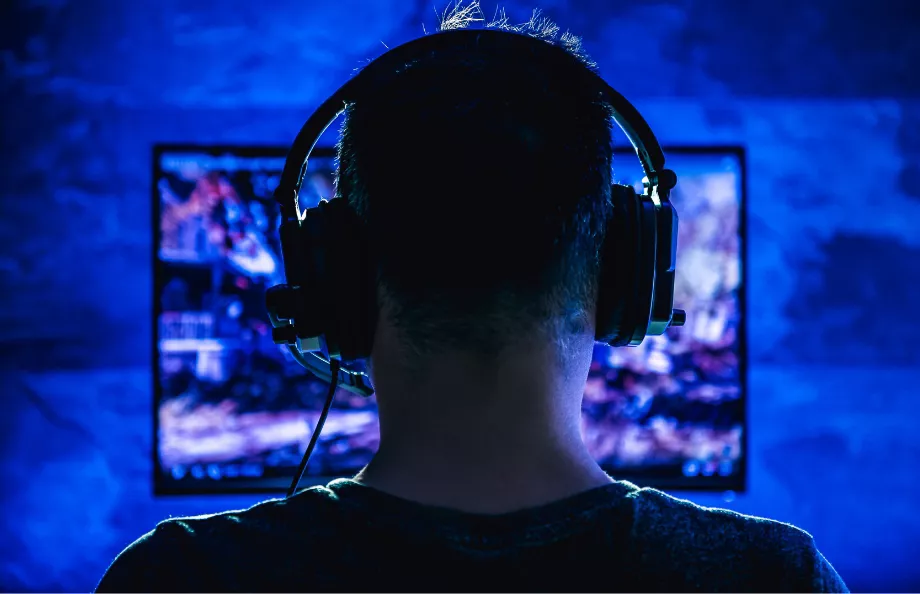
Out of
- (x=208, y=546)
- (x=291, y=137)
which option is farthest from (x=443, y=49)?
(x=291, y=137)

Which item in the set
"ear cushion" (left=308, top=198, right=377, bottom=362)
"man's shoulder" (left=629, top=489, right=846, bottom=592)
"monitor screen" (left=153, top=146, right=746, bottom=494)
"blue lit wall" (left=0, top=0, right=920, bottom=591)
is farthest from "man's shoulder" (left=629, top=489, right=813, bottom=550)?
"blue lit wall" (left=0, top=0, right=920, bottom=591)

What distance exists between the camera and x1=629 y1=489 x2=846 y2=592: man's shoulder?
1.68ft

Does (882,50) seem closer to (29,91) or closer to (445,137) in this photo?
(445,137)

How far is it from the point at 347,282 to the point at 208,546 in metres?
0.25

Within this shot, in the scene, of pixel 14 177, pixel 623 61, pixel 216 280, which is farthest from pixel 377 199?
pixel 14 177

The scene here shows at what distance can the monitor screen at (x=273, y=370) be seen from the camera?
2.27 m

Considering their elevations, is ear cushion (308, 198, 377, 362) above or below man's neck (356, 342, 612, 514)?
above

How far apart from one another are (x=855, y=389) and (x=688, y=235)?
83 centimetres

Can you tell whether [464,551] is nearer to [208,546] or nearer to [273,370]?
[208,546]

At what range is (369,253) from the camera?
0.60 m

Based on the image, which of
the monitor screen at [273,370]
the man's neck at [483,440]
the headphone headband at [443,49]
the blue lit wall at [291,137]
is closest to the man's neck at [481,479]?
the man's neck at [483,440]

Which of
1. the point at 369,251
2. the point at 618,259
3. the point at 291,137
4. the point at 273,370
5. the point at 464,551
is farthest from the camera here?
the point at 291,137

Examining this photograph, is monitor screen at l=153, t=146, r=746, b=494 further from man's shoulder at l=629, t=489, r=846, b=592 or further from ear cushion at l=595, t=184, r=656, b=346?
man's shoulder at l=629, t=489, r=846, b=592

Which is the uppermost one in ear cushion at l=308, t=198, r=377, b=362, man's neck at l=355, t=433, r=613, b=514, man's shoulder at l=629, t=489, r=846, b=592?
ear cushion at l=308, t=198, r=377, b=362
